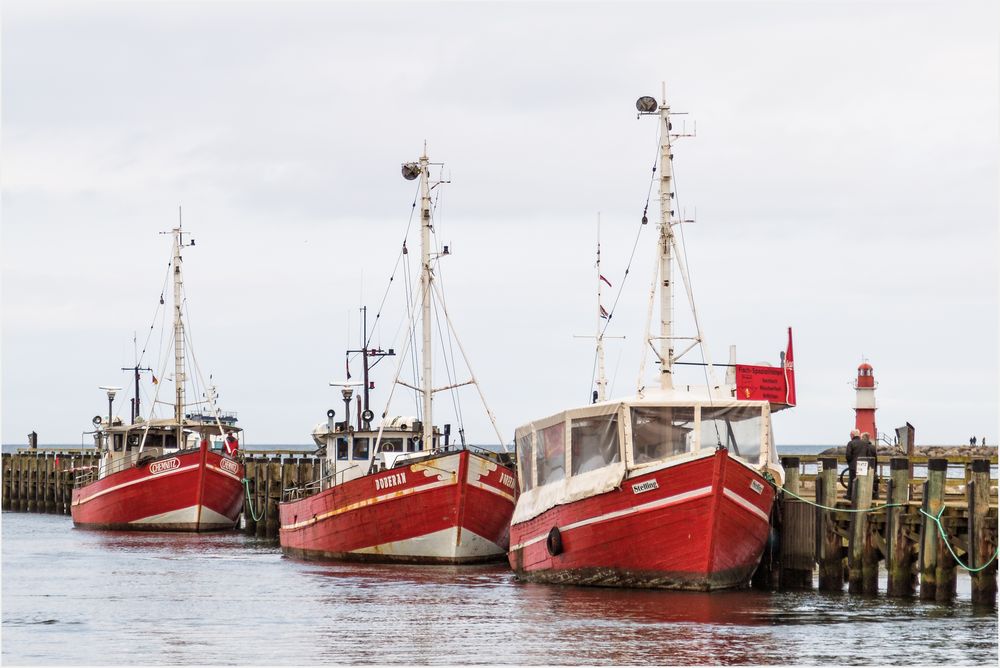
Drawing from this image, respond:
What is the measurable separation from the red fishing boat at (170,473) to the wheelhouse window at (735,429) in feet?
86.8

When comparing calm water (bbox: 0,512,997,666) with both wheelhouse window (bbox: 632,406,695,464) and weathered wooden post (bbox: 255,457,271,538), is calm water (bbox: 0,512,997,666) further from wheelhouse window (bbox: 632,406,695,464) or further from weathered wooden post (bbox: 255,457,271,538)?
weathered wooden post (bbox: 255,457,271,538)

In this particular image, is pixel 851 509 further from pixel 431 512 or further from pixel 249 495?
pixel 249 495

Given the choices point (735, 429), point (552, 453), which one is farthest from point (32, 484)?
point (735, 429)

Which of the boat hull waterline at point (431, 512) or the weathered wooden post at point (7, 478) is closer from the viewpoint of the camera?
the boat hull waterline at point (431, 512)

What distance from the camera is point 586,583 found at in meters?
30.1

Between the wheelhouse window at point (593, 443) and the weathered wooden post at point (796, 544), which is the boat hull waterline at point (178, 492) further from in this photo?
the weathered wooden post at point (796, 544)

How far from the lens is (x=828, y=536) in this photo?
96.2 ft

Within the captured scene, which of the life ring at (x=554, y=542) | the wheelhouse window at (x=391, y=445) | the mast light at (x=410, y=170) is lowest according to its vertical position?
the life ring at (x=554, y=542)

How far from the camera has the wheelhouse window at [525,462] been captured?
33.1m

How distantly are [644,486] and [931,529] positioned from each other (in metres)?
4.71

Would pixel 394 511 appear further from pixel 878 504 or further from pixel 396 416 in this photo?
pixel 878 504

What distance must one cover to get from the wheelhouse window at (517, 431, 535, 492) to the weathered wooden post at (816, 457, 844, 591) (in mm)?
6003

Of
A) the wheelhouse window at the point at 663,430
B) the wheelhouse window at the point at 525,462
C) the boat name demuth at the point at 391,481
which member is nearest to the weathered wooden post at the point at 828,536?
the wheelhouse window at the point at 663,430

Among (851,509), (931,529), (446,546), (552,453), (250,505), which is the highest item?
(552,453)
